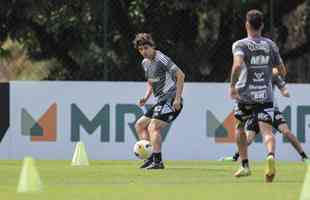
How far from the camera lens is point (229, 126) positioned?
70.6 ft

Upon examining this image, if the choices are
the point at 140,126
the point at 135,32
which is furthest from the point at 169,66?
the point at 135,32

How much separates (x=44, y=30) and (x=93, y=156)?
239 inches

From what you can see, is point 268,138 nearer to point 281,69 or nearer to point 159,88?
point 281,69

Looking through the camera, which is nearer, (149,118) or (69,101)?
(149,118)

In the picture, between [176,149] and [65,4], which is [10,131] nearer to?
[176,149]

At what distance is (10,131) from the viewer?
21234 millimetres

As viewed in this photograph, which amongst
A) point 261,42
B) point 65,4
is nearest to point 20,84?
point 65,4

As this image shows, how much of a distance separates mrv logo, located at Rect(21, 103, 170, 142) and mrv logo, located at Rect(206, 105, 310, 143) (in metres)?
0.85

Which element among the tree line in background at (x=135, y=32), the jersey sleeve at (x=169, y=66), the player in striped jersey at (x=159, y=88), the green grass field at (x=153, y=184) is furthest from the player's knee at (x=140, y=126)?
the tree line in background at (x=135, y=32)

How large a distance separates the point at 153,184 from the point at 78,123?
9.19 metres

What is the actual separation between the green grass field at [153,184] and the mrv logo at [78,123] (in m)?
4.81

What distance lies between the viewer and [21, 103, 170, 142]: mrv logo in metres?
21.3

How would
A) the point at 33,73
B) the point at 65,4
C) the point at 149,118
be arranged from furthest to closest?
1. the point at 33,73
2. the point at 65,4
3. the point at 149,118

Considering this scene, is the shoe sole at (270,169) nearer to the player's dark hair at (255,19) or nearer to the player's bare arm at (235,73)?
the player's bare arm at (235,73)
